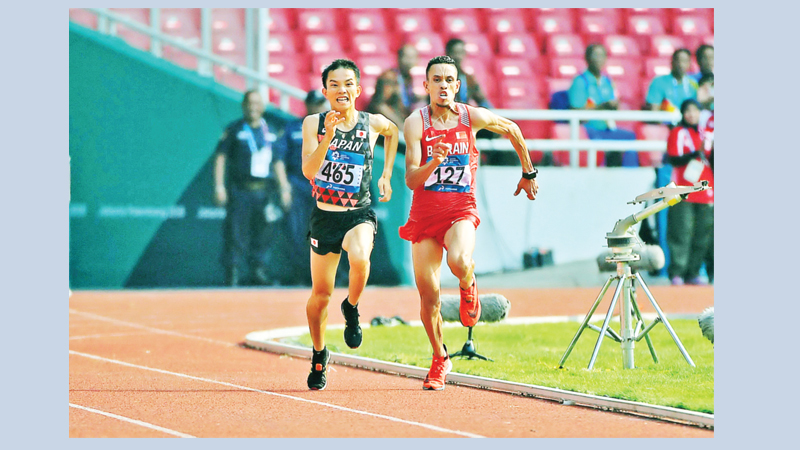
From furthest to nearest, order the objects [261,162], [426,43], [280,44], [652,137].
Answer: [426,43]
[280,44]
[652,137]
[261,162]

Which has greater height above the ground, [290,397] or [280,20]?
[280,20]

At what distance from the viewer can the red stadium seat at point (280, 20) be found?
1909cm

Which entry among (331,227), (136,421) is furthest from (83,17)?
(136,421)

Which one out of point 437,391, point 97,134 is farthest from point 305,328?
point 97,134

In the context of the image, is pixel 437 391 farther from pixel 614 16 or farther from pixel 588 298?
pixel 614 16

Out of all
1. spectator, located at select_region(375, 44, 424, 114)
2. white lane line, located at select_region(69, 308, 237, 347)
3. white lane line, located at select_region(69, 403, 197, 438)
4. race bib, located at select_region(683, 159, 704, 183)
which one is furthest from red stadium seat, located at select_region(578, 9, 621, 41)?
white lane line, located at select_region(69, 403, 197, 438)

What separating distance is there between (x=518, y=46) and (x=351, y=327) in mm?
12082

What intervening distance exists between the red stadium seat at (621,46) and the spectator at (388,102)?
491 cm

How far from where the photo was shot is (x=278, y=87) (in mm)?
16844

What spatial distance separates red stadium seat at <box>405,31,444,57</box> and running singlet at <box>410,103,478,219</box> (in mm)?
10625

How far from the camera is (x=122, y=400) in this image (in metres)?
7.90

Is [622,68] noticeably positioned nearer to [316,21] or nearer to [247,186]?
[316,21]

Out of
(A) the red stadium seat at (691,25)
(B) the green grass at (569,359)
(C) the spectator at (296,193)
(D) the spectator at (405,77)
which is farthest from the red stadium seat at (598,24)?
(B) the green grass at (569,359)

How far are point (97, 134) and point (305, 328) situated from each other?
6.33m
